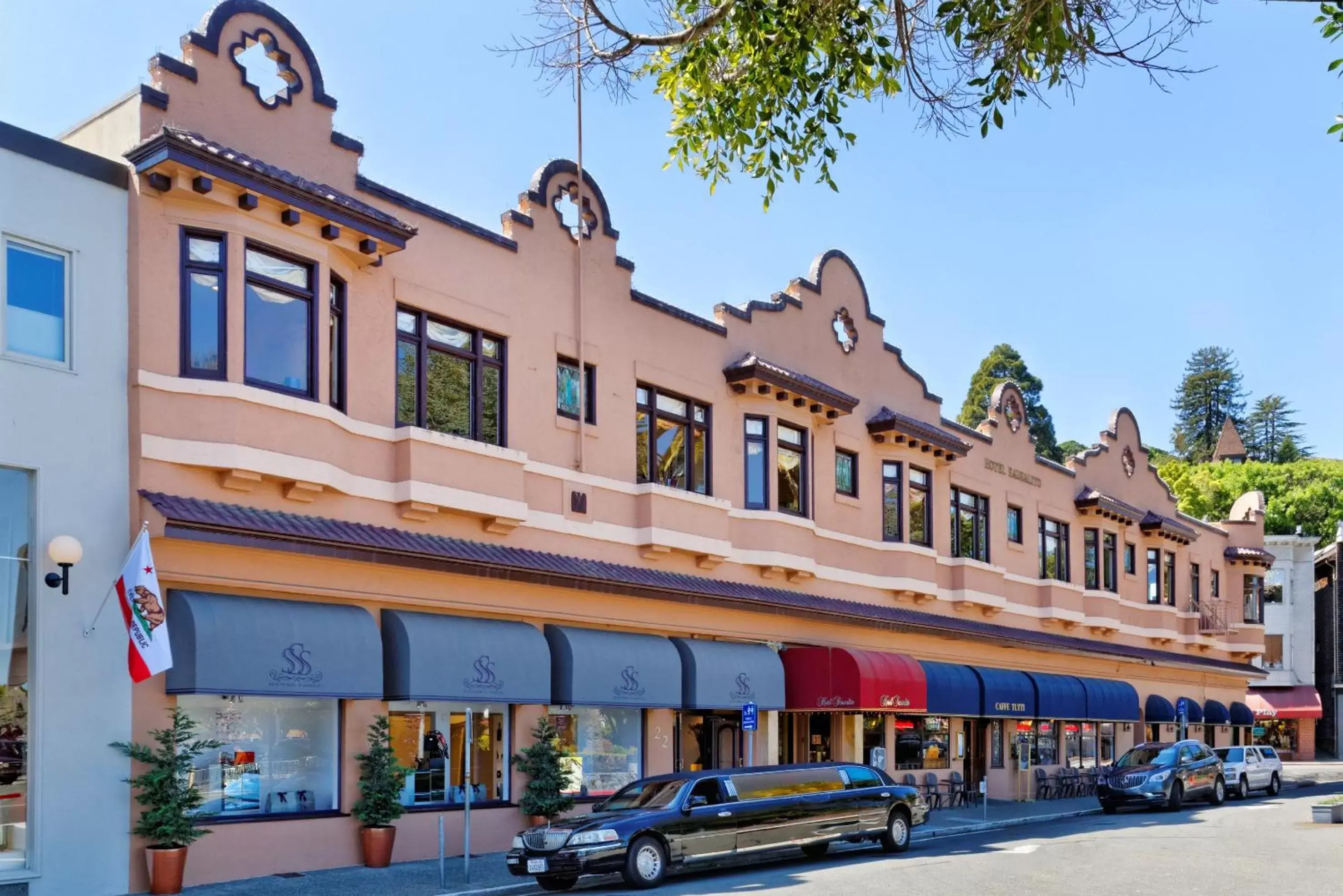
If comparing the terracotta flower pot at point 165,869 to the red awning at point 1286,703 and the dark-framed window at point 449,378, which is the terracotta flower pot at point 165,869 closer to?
the dark-framed window at point 449,378

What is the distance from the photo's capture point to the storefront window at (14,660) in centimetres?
1534

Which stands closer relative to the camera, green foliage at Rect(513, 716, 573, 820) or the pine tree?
green foliage at Rect(513, 716, 573, 820)

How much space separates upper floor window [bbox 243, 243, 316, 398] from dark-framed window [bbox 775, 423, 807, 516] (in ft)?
37.7

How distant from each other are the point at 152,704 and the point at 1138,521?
35.3m

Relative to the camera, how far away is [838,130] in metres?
13.8

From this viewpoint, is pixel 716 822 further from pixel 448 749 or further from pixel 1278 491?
pixel 1278 491

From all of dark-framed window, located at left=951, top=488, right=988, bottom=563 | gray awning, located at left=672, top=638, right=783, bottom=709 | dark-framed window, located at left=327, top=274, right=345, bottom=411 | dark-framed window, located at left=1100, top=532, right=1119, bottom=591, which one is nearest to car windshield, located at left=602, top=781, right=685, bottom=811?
gray awning, located at left=672, top=638, right=783, bottom=709

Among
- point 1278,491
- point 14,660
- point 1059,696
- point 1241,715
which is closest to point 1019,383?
point 1278,491

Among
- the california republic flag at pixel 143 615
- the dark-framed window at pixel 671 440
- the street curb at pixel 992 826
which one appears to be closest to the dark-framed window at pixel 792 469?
the dark-framed window at pixel 671 440

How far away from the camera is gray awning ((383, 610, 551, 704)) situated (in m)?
19.5

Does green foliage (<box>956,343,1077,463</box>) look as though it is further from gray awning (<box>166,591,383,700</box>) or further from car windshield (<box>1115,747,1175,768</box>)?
gray awning (<box>166,591,383,700</box>)

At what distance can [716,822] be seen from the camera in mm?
18656

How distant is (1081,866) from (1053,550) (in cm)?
2267

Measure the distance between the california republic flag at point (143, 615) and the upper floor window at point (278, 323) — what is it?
296cm
